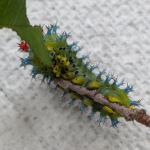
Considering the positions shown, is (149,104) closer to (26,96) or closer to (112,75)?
(112,75)

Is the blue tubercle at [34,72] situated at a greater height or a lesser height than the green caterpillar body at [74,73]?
lesser

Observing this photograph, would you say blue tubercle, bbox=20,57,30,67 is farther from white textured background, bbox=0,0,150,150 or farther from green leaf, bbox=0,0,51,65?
green leaf, bbox=0,0,51,65

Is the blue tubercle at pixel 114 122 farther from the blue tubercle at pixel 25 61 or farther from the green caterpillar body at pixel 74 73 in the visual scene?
the blue tubercle at pixel 25 61

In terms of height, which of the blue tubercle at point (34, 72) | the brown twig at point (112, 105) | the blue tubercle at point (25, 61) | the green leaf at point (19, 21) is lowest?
the green leaf at point (19, 21)

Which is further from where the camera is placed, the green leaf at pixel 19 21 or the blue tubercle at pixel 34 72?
the blue tubercle at pixel 34 72

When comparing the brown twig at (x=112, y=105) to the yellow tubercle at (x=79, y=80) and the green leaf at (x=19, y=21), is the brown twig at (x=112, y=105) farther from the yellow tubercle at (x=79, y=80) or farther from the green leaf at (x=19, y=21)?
the green leaf at (x=19, y=21)

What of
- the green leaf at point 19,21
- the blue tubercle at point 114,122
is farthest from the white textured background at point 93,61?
the green leaf at point 19,21
